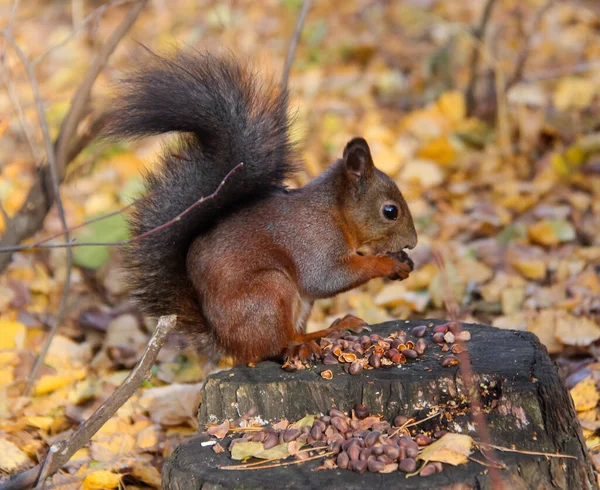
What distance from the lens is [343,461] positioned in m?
1.63

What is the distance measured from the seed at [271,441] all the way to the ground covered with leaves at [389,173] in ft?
1.79

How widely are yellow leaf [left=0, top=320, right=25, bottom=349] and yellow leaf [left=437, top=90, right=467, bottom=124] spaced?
2.77 metres

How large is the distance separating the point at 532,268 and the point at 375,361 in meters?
1.56

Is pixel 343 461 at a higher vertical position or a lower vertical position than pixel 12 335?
lower

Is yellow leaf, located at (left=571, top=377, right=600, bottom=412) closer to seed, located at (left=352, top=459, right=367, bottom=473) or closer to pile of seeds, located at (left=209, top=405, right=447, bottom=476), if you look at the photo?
pile of seeds, located at (left=209, top=405, right=447, bottom=476)

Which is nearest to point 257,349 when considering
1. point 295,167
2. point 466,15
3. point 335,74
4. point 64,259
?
point 295,167

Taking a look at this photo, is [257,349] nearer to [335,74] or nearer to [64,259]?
[64,259]

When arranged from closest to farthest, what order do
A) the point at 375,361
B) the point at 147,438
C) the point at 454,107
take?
the point at 375,361 → the point at 147,438 → the point at 454,107

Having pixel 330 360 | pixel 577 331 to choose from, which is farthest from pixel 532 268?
pixel 330 360

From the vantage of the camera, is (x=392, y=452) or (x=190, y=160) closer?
(x=392, y=452)

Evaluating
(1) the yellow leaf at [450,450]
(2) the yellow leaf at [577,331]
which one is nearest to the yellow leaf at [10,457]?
(1) the yellow leaf at [450,450]

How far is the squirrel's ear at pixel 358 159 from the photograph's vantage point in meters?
2.31

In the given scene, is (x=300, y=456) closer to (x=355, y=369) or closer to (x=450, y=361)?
(x=355, y=369)

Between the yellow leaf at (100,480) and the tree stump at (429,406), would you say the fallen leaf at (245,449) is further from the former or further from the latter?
the yellow leaf at (100,480)
